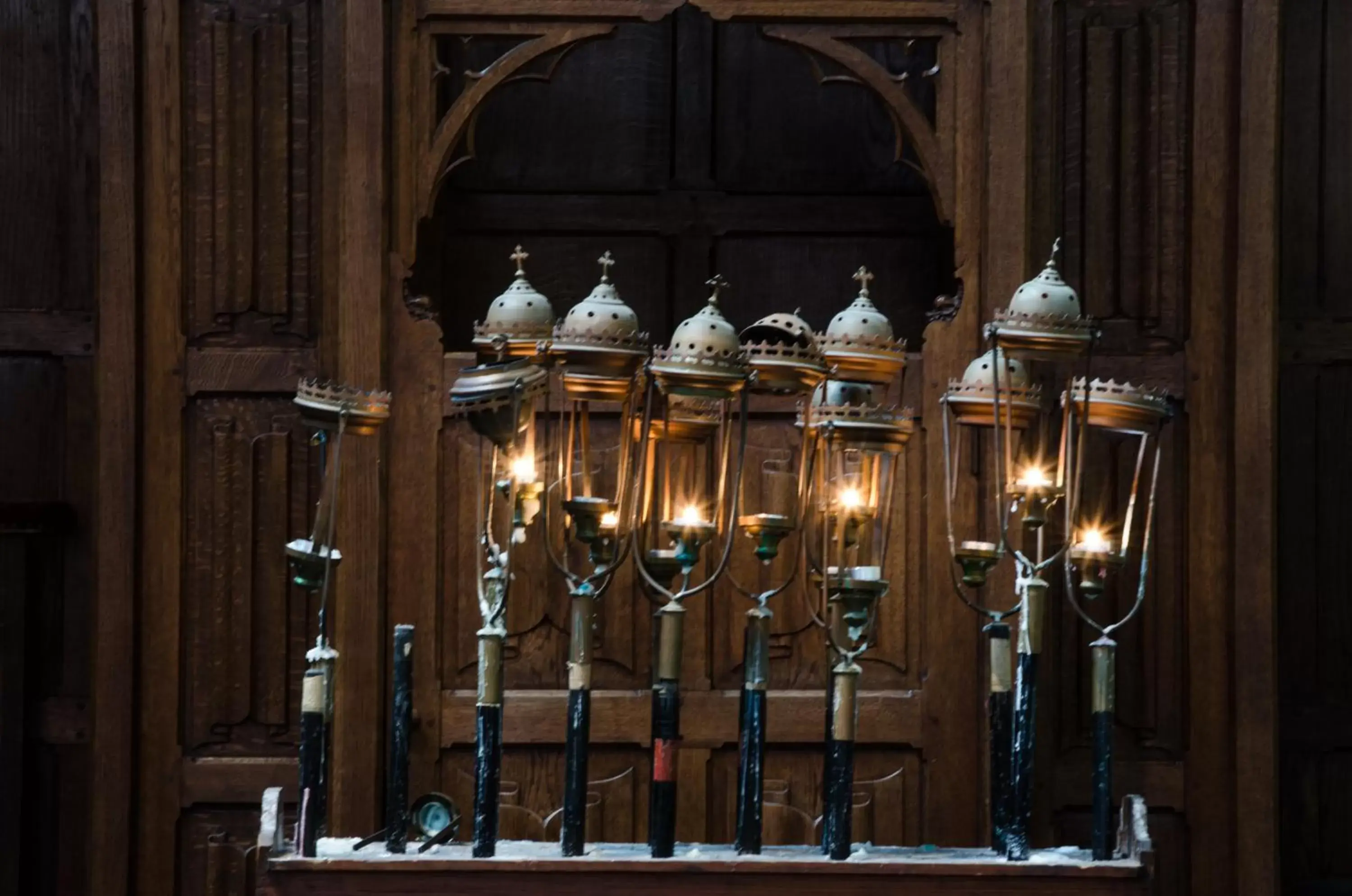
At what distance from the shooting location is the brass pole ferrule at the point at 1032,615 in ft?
13.9

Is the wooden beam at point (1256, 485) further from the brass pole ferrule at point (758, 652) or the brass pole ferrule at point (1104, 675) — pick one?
the brass pole ferrule at point (758, 652)

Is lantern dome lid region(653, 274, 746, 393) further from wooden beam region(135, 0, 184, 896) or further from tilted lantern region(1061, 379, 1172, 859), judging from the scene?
wooden beam region(135, 0, 184, 896)

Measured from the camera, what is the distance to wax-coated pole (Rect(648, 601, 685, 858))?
4.20 m

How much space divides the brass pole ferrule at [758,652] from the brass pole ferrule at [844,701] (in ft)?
0.52

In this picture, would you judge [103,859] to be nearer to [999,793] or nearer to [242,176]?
[242,176]

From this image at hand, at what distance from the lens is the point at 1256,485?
5449 mm

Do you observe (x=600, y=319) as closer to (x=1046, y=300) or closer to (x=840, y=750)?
(x=1046, y=300)

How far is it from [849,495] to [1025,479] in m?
0.43

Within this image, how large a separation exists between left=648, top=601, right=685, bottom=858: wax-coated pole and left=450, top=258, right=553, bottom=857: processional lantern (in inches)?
13.4

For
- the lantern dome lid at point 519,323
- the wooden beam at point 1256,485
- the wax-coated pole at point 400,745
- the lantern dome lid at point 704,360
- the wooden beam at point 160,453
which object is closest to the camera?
the lantern dome lid at point 704,360

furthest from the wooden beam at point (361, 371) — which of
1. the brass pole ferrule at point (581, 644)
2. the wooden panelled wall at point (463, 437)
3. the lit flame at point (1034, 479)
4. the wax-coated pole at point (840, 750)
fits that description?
the lit flame at point (1034, 479)

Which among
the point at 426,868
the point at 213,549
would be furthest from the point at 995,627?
the point at 213,549

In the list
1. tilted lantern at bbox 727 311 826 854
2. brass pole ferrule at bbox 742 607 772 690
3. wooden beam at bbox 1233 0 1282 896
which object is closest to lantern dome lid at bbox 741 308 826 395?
tilted lantern at bbox 727 311 826 854

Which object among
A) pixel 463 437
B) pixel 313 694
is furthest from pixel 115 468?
pixel 313 694
